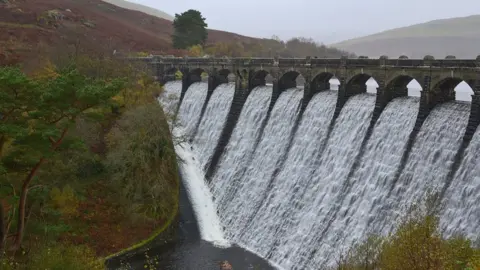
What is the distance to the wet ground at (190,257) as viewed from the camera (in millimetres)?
44528

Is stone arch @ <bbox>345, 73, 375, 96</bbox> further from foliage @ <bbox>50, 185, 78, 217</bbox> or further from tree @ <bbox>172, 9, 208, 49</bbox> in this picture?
tree @ <bbox>172, 9, 208, 49</bbox>

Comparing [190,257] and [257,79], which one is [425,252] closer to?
[190,257]

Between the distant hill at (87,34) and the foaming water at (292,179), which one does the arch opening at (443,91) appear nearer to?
the foaming water at (292,179)

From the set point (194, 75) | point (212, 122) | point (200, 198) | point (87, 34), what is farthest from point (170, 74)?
point (200, 198)

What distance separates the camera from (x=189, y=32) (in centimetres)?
13588

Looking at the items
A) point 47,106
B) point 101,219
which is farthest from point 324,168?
point 47,106

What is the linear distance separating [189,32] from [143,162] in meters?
90.2

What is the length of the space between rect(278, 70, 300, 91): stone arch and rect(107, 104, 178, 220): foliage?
16049 millimetres

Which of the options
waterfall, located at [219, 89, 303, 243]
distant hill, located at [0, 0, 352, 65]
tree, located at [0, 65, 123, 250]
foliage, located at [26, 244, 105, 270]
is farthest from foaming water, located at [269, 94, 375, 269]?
distant hill, located at [0, 0, 352, 65]

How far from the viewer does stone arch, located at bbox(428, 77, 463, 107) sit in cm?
4034

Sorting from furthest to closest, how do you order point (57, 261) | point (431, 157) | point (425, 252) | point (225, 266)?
1. point (225, 266)
2. point (431, 157)
3. point (57, 261)
4. point (425, 252)

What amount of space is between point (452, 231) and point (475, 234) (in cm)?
152

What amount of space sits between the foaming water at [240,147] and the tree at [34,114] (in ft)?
88.7

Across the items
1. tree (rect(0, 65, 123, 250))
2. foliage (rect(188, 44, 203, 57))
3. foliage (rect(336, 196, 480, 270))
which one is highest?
foliage (rect(188, 44, 203, 57))
